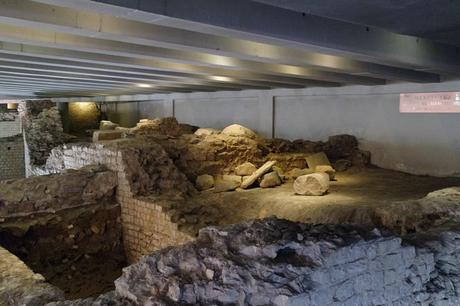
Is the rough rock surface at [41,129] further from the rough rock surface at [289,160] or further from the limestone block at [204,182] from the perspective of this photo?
the rough rock surface at [289,160]

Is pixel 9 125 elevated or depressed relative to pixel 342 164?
elevated

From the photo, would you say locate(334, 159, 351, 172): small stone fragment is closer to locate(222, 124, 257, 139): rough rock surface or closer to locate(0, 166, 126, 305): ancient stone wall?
locate(222, 124, 257, 139): rough rock surface

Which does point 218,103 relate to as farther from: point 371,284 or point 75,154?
point 371,284

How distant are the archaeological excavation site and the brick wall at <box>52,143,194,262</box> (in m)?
0.03

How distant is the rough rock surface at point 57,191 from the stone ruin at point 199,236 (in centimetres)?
2

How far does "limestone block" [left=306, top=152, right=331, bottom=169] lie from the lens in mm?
9469

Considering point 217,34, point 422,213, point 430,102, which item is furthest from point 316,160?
point 217,34

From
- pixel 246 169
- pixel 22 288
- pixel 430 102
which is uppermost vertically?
pixel 430 102

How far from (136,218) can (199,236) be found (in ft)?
Result: 13.6

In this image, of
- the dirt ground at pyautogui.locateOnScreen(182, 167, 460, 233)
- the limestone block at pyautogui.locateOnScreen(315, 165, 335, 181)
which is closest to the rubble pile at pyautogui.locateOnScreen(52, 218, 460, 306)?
the dirt ground at pyautogui.locateOnScreen(182, 167, 460, 233)

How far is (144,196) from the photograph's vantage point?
7.13 meters

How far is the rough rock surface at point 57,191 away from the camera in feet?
22.0

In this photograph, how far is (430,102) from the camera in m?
8.46

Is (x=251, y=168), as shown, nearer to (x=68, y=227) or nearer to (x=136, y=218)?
(x=136, y=218)
